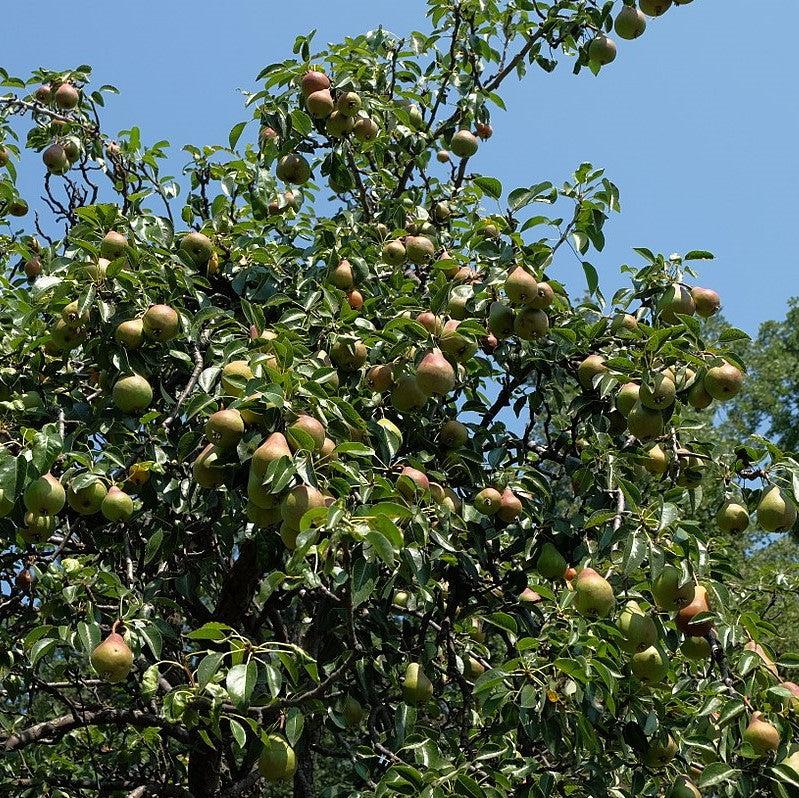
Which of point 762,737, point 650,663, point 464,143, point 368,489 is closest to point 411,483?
point 368,489

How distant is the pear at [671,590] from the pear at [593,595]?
0.14 metres

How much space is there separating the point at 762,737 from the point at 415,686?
1.18m

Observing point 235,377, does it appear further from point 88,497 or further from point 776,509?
point 776,509

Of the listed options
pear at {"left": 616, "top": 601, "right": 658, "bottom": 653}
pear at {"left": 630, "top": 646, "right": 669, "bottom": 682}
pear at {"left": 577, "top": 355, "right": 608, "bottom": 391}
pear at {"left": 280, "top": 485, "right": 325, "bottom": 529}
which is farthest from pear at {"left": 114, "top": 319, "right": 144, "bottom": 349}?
pear at {"left": 630, "top": 646, "right": 669, "bottom": 682}

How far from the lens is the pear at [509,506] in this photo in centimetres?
374

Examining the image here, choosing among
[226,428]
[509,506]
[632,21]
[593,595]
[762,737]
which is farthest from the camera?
[632,21]

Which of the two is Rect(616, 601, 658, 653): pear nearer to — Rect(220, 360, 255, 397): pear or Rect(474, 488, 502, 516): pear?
Rect(474, 488, 502, 516): pear

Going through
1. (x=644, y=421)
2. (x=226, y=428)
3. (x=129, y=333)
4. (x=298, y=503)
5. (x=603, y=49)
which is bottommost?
(x=298, y=503)

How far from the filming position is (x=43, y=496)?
3.05 metres

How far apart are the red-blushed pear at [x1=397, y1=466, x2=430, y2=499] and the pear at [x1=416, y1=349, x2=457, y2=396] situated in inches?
12.8

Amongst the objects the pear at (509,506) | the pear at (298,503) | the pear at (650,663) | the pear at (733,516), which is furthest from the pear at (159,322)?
the pear at (733,516)

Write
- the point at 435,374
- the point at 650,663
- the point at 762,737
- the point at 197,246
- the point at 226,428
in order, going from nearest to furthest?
the point at 226,428 < the point at 762,737 < the point at 650,663 < the point at 435,374 < the point at 197,246

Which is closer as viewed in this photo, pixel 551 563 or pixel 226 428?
pixel 226 428

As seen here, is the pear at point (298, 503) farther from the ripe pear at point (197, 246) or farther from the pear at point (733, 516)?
the ripe pear at point (197, 246)
